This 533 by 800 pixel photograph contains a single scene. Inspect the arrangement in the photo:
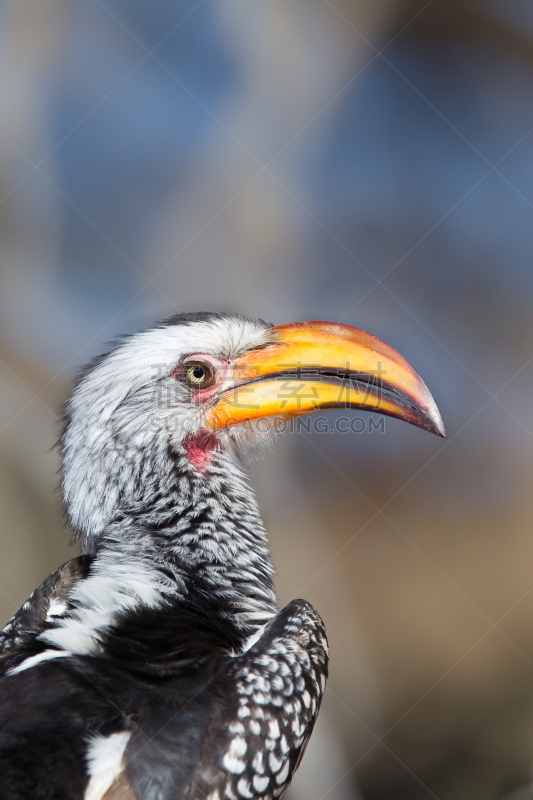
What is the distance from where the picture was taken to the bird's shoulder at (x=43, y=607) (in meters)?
1.65

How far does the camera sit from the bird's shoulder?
1649 millimetres

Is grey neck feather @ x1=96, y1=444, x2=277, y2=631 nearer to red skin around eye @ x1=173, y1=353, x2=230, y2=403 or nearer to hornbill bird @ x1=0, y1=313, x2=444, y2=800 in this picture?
hornbill bird @ x1=0, y1=313, x2=444, y2=800

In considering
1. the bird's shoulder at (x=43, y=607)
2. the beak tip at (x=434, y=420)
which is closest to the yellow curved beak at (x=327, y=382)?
the beak tip at (x=434, y=420)

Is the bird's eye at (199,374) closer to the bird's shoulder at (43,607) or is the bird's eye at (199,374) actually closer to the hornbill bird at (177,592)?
the hornbill bird at (177,592)

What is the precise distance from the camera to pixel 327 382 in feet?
6.08

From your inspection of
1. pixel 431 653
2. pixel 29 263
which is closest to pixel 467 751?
pixel 431 653

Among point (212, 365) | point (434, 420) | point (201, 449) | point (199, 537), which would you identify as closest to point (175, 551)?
point (199, 537)

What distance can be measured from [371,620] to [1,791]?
3.28 meters

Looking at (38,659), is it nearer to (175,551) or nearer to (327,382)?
(175,551)

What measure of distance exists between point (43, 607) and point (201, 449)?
0.65 m

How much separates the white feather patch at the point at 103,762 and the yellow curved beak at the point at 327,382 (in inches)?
36.6

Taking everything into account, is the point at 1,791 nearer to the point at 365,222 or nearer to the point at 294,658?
the point at 294,658

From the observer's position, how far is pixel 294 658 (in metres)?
1.46

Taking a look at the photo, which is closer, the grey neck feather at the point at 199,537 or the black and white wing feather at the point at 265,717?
the black and white wing feather at the point at 265,717
